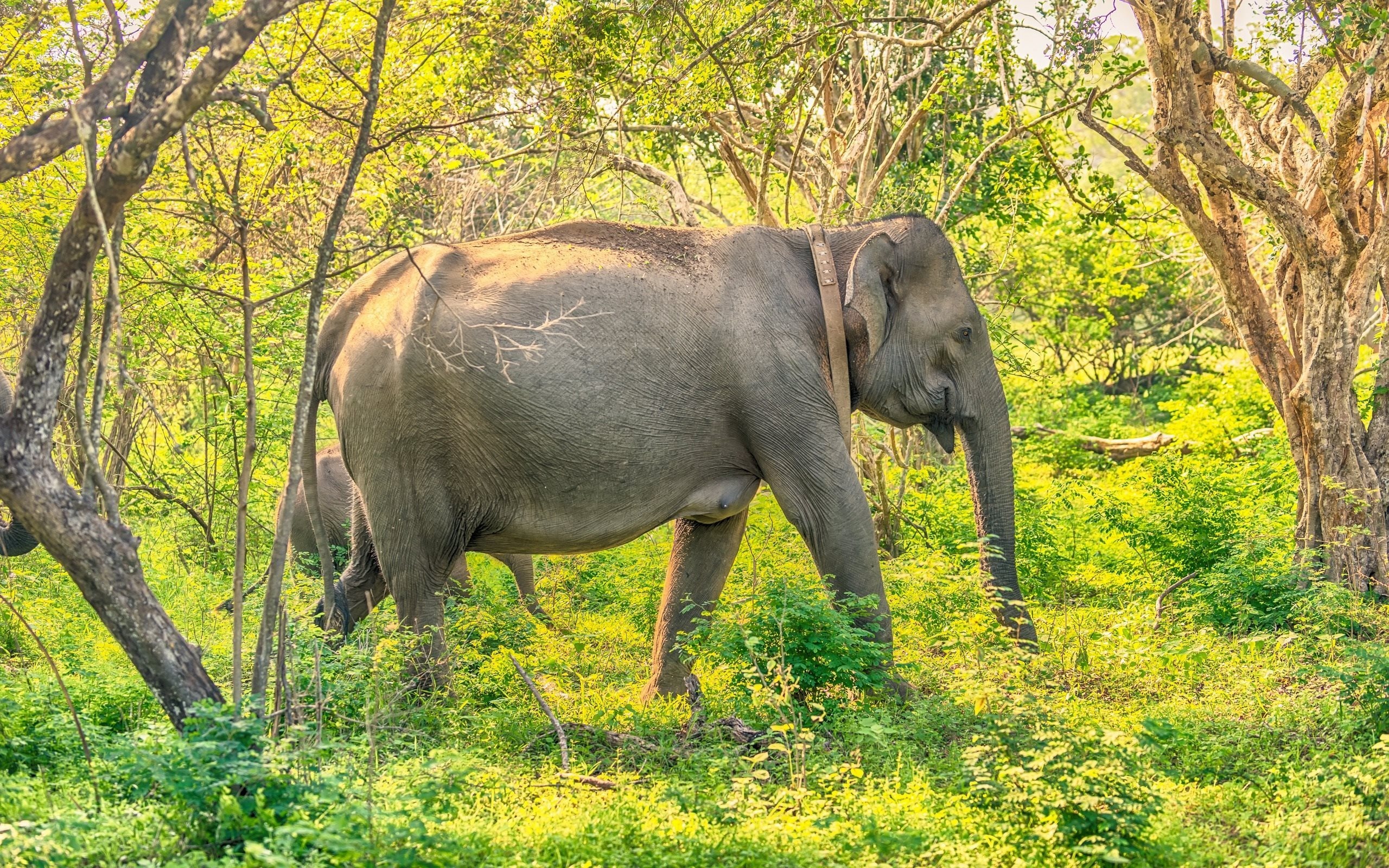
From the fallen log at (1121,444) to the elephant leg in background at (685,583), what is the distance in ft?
26.8

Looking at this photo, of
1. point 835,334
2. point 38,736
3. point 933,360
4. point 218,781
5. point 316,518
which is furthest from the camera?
point 933,360

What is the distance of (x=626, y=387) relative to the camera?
259 inches

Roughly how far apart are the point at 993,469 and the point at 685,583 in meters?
1.83

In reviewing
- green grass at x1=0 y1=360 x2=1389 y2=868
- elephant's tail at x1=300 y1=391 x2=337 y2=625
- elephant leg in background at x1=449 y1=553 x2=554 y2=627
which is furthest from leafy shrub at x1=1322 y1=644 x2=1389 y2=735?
elephant leg in background at x1=449 y1=553 x2=554 y2=627

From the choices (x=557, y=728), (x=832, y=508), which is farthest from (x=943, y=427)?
(x=557, y=728)

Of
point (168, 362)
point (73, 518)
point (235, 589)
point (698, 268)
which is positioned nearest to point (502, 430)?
point (698, 268)

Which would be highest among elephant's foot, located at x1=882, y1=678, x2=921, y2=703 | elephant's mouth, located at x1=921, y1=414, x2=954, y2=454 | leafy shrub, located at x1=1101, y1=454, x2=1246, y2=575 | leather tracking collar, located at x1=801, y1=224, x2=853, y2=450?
leather tracking collar, located at x1=801, y1=224, x2=853, y2=450

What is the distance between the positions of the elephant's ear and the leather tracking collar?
0.08m

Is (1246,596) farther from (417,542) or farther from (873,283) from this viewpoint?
(417,542)

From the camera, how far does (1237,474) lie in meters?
11.1

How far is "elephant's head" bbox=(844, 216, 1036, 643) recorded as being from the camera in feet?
23.5

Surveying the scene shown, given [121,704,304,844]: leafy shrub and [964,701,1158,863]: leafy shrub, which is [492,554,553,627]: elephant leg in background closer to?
[964,701,1158,863]: leafy shrub

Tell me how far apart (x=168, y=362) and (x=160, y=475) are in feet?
3.95

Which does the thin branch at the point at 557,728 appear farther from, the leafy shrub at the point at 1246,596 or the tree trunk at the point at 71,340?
the leafy shrub at the point at 1246,596
